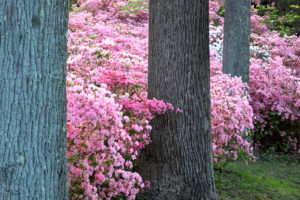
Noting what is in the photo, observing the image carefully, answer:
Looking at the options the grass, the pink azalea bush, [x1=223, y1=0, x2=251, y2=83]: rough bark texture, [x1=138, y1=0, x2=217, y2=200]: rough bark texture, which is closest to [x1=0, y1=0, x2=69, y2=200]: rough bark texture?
the pink azalea bush

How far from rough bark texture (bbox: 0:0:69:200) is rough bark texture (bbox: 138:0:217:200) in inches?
72.8

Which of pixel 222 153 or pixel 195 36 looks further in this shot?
pixel 222 153

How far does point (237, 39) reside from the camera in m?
6.49

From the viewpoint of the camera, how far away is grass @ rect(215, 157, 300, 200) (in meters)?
4.74

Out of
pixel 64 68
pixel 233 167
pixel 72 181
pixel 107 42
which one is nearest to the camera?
pixel 64 68

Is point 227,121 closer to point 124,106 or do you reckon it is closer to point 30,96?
point 124,106

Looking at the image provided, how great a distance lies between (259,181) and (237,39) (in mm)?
2893

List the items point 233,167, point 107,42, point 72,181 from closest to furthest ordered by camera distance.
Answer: point 72,181 < point 107,42 < point 233,167

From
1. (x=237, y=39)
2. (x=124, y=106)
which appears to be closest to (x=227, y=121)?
(x=124, y=106)

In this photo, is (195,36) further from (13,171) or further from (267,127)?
(267,127)

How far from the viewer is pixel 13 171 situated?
5.50ft

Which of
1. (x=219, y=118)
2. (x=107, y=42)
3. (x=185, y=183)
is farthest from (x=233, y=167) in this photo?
(x=107, y=42)

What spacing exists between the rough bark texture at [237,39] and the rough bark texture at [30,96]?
516 centimetres

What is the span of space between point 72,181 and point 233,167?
13.6ft
